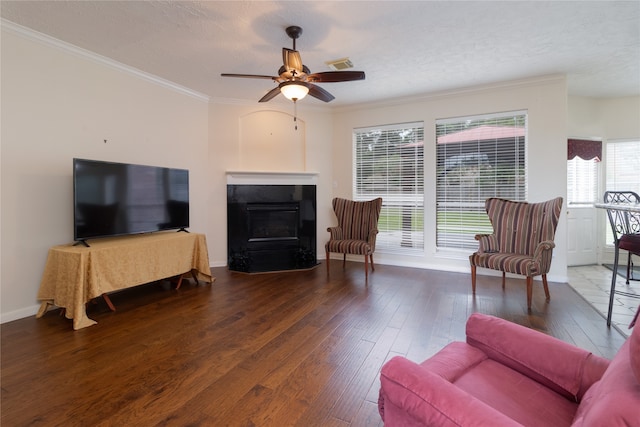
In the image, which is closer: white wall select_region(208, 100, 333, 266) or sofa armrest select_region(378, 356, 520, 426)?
sofa armrest select_region(378, 356, 520, 426)

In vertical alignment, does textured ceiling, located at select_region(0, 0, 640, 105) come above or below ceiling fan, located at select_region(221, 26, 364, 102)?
above

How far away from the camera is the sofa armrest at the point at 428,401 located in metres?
0.77

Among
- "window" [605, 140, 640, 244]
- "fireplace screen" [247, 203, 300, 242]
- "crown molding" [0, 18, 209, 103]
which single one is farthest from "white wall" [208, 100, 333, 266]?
"window" [605, 140, 640, 244]

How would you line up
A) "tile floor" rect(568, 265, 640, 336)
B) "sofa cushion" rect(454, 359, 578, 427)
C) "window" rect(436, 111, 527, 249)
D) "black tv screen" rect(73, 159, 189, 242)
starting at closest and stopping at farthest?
1. "sofa cushion" rect(454, 359, 578, 427)
2. "tile floor" rect(568, 265, 640, 336)
3. "black tv screen" rect(73, 159, 189, 242)
4. "window" rect(436, 111, 527, 249)

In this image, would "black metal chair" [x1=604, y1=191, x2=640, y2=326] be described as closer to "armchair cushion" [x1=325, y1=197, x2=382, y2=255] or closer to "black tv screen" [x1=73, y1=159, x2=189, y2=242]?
"armchair cushion" [x1=325, y1=197, x2=382, y2=255]

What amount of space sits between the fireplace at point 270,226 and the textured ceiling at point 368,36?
1637 mm

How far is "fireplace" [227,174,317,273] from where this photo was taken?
15.5ft

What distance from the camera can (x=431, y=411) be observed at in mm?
823

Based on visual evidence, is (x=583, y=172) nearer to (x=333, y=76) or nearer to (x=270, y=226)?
(x=333, y=76)

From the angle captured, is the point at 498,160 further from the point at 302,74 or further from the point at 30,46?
the point at 30,46

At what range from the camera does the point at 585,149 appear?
484 cm

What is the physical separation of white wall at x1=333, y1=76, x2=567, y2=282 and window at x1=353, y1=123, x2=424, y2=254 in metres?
0.12

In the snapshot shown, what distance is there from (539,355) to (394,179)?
13.3 feet

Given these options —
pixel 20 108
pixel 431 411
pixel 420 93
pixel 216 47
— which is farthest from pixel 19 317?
pixel 420 93
